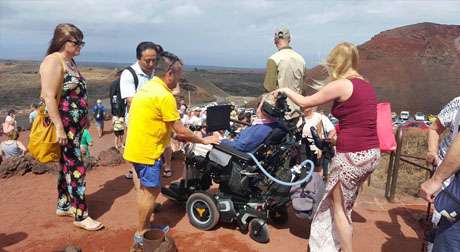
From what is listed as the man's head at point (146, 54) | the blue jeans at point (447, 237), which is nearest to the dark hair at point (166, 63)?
the man's head at point (146, 54)

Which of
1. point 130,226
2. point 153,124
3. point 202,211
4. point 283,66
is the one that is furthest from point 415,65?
point 153,124

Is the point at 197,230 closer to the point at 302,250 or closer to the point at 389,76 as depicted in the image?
the point at 302,250

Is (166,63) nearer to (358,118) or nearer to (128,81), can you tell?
(128,81)

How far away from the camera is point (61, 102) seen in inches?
163

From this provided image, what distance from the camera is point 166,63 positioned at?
3.66 meters

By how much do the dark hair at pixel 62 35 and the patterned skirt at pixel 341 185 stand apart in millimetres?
2839

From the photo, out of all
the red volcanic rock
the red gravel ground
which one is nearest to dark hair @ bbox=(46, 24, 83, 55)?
the red gravel ground

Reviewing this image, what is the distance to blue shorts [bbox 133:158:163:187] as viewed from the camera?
375 centimetres

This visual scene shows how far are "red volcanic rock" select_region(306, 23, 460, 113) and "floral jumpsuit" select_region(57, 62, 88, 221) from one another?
11.7m

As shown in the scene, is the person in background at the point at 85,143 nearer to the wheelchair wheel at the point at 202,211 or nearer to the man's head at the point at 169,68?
the wheelchair wheel at the point at 202,211

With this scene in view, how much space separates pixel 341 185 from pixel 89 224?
2840 mm

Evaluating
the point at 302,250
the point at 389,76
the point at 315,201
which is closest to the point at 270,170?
the point at 315,201

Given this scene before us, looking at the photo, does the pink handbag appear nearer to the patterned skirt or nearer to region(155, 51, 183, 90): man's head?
the patterned skirt

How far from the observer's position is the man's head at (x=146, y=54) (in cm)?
484
